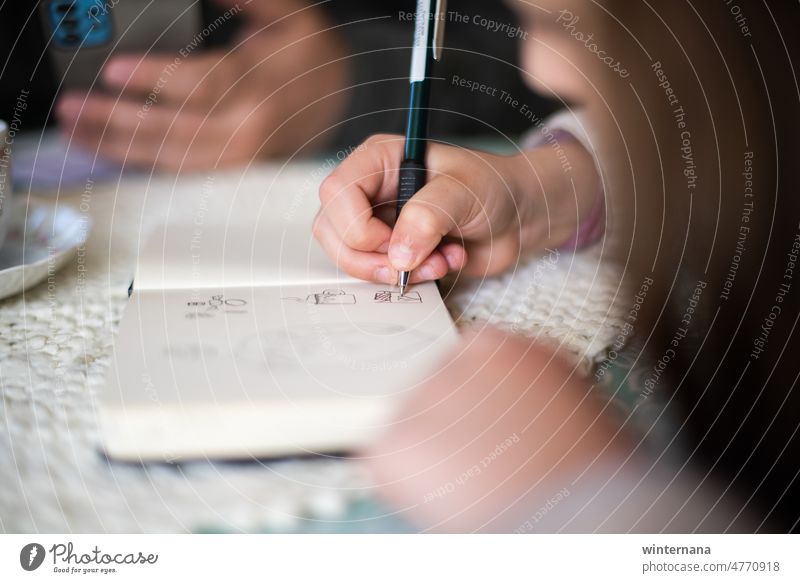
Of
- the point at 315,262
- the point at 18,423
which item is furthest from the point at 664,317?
the point at 18,423

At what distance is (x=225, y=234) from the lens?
0.38 m

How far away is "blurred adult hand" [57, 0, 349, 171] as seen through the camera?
338mm

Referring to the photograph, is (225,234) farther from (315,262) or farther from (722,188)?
(722,188)

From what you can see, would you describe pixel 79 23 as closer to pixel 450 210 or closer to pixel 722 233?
pixel 450 210

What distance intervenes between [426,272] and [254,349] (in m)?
0.10

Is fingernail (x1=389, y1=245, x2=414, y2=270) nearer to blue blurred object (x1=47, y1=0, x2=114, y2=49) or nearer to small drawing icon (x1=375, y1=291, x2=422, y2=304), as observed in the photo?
small drawing icon (x1=375, y1=291, x2=422, y2=304)

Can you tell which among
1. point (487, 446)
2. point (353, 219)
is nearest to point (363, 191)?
point (353, 219)

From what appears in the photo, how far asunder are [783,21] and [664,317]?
6.0 inches

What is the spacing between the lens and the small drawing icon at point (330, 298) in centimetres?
33

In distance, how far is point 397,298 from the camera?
13.4 inches

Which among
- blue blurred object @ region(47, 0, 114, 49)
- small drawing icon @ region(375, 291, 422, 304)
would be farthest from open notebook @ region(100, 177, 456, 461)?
blue blurred object @ region(47, 0, 114, 49)

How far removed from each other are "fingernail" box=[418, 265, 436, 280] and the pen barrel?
4cm

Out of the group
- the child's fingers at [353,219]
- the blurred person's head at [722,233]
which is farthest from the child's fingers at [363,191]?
the blurred person's head at [722,233]
